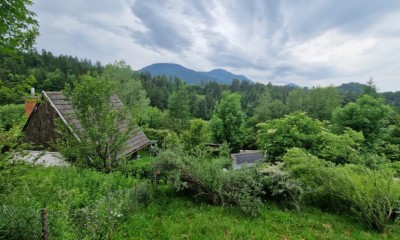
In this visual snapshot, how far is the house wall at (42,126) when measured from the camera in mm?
12445

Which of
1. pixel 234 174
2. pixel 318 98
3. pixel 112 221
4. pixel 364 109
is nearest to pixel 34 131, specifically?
pixel 112 221

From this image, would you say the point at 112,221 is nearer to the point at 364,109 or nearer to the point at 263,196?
the point at 263,196

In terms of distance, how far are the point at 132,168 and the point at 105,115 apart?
12.5 feet

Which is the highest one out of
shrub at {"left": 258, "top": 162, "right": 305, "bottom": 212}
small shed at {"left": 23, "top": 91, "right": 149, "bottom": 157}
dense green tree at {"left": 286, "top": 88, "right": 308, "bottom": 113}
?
dense green tree at {"left": 286, "top": 88, "right": 308, "bottom": 113}

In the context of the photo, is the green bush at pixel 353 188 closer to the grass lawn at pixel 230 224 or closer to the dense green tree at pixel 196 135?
the grass lawn at pixel 230 224

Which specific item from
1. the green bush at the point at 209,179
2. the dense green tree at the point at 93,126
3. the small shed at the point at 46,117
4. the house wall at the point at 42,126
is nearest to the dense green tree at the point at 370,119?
the green bush at the point at 209,179

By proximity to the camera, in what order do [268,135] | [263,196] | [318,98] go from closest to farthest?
[263,196] < [268,135] < [318,98]

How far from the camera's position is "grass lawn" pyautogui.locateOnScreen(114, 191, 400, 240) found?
6.10 m

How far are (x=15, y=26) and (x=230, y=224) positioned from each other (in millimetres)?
7188

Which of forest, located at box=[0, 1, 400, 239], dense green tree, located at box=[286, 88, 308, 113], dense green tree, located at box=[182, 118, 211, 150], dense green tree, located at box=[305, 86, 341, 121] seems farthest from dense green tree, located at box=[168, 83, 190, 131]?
forest, located at box=[0, 1, 400, 239]

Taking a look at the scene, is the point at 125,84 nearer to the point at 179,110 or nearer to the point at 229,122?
the point at 179,110

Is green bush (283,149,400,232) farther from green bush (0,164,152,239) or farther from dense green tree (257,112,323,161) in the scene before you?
green bush (0,164,152,239)

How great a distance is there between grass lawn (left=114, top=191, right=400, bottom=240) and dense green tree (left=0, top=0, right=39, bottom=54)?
16.1 feet

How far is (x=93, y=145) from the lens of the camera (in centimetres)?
778
